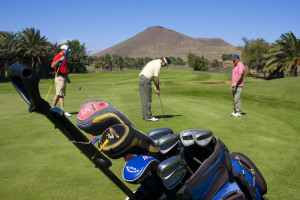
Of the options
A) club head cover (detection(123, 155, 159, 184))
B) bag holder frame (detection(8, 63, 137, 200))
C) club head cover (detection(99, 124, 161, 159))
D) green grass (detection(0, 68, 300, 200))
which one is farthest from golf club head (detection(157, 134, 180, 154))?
green grass (detection(0, 68, 300, 200))

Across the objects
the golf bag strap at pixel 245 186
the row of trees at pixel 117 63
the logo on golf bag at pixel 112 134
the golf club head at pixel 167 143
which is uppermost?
the logo on golf bag at pixel 112 134

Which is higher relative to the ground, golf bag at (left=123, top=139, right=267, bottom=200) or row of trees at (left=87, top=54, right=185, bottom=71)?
golf bag at (left=123, top=139, right=267, bottom=200)

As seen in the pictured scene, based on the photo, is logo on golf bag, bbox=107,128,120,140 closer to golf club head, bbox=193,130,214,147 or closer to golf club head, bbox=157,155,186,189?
golf club head, bbox=157,155,186,189

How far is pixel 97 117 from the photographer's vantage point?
2205 millimetres

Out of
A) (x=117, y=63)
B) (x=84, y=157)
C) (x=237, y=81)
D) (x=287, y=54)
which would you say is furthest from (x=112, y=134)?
(x=117, y=63)

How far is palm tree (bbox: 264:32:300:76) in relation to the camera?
131 ft

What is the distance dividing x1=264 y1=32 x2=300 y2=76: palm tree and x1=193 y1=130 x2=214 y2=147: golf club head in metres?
41.6

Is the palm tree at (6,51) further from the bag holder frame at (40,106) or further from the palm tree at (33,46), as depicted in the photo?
the bag holder frame at (40,106)

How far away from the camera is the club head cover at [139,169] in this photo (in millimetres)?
2000

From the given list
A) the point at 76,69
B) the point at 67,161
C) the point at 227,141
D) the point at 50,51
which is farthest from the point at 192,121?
the point at 76,69

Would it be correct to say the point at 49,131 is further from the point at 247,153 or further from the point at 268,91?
the point at 268,91

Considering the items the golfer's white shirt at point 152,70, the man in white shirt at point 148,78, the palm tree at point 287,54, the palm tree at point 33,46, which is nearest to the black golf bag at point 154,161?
the man in white shirt at point 148,78

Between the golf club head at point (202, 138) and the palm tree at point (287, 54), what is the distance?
4163cm

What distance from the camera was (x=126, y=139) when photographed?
2.19 m
